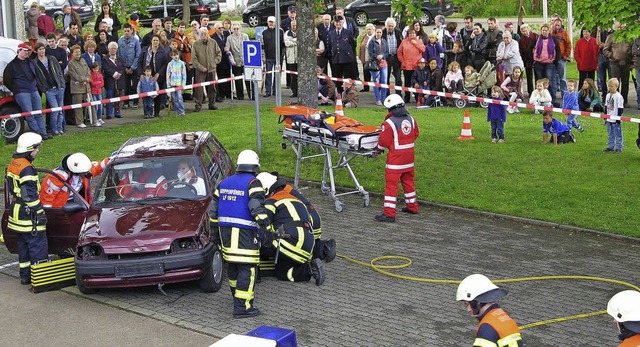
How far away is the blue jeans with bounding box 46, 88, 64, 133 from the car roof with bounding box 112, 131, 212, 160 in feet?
27.3

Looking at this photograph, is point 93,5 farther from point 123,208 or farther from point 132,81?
point 123,208

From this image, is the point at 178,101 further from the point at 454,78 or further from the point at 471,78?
the point at 471,78

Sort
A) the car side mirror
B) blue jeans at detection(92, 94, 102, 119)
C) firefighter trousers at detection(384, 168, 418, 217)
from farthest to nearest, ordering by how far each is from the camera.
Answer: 1. blue jeans at detection(92, 94, 102, 119)
2. firefighter trousers at detection(384, 168, 418, 217)
3. the car side mirror

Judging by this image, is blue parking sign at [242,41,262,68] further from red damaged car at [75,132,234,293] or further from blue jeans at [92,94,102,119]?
blue jeans at [92,94,102,119]

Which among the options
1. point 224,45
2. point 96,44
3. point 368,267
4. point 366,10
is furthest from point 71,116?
point 366,10

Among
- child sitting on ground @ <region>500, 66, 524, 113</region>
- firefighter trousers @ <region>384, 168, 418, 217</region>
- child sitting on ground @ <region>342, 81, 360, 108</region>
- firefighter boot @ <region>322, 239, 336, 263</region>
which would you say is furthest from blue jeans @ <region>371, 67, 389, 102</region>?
firefighter boot @ <region>322, 239, 336, 263</region>

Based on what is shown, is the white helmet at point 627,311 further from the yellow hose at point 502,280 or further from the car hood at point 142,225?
the car hood at point 142,225

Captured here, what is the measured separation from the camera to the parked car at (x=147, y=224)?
1111cm

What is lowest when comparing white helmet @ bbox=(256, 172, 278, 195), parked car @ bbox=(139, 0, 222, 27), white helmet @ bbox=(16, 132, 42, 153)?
white helmet @ bbox=(256, 172, 278, 195)

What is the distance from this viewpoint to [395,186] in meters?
14.3

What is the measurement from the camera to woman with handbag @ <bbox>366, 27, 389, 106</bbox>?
79.5 ft

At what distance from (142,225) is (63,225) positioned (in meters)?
1.57

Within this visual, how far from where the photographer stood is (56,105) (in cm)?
2164

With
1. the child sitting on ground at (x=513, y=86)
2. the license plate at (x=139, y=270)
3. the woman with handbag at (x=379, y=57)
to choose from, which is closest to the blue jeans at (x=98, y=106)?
the woman with handbag at (x=379, y=57)
